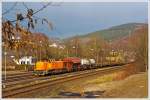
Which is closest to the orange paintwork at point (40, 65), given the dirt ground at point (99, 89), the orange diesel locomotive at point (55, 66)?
the orange diesel locomotive at point (55, 66)

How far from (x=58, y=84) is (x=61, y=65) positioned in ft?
0.68

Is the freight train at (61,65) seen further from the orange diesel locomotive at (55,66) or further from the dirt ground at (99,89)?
the dirt ground at (99,89)

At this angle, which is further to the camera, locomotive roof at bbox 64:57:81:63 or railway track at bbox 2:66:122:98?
locomotive roof at bbox 64:57:81:63

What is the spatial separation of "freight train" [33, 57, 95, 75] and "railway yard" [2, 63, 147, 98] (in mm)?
55

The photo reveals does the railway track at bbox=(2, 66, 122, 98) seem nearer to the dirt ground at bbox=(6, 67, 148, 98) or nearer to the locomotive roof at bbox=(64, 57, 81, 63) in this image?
the dirt ground at bbox=(6, 67, 148, 98)

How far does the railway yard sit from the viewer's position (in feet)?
14.8

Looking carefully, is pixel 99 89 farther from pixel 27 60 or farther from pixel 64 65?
pixel 27 60

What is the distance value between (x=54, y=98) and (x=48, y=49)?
0.52 metres

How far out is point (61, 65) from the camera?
4.63m

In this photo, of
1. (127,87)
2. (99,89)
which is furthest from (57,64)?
(127,87)

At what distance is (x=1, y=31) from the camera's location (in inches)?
172

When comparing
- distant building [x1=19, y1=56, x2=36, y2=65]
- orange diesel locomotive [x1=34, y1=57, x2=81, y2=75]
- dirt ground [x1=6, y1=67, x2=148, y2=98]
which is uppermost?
distant building [x1=19, y1=56, x2=36, y2=65]

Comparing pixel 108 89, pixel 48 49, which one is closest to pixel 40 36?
pixel 48 49

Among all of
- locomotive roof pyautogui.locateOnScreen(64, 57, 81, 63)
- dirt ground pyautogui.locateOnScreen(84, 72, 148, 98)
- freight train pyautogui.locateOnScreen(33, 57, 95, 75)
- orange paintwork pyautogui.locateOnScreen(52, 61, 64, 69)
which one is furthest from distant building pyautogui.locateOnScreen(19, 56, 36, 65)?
dirt ground pyautogui.locateOnScreen(84, 72, 148, 98)
